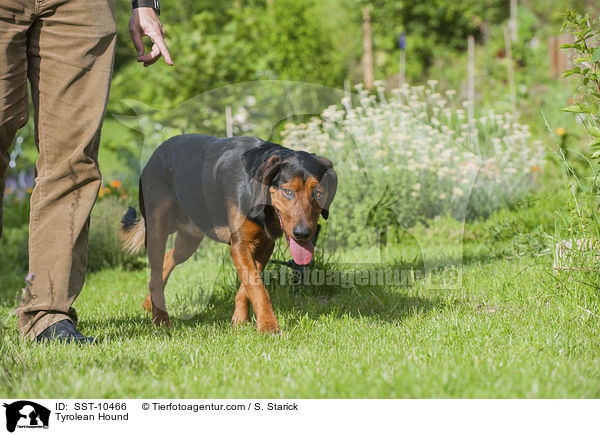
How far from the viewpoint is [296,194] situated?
11.2 feet

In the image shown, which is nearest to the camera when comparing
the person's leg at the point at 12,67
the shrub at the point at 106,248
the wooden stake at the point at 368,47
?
the person's leg at the point at 12,67

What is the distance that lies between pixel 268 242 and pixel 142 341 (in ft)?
3.15

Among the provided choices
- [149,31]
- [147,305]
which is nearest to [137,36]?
[149,31]

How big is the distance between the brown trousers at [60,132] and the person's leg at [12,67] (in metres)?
0.01

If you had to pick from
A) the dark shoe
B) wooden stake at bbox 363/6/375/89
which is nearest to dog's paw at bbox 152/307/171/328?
the dark shoe

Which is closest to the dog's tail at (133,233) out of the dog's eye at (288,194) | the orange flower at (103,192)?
the dog's eye at (288,194)

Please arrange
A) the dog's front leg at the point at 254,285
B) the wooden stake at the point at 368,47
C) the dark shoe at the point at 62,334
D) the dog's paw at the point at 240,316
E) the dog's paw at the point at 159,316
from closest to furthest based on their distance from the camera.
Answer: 1. the dark shoe at the point at 62,334
2. the dog's front leg at the point at 254,285
3. the dog's paw at the point at 240,316
4. the dog's paw at the point at 159,316
5. the wooden stake at the point at 368,47

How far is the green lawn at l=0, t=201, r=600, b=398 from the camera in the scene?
2420 mm

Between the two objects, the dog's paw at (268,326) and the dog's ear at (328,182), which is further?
the dog's ear at (328,182)

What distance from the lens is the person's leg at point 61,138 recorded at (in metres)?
3.15

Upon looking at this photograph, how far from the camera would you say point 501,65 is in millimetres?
12703

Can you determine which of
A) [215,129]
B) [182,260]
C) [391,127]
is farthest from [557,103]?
[182,260]
